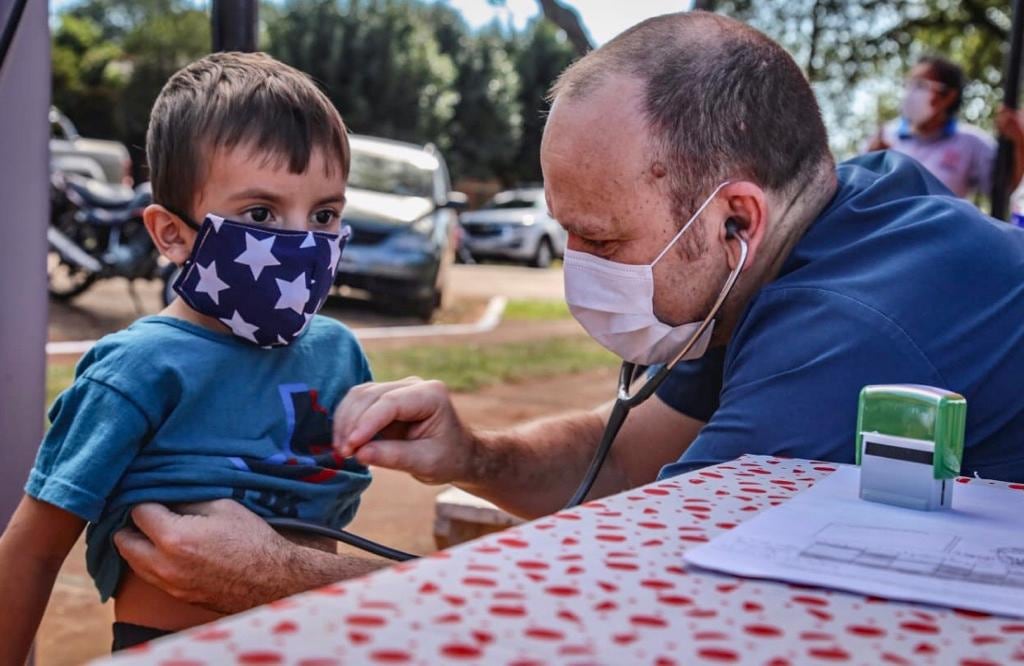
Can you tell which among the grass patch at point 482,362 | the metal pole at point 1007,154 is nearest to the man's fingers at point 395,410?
the metal pole at point 1007,154

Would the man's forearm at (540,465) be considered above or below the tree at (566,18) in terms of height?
below

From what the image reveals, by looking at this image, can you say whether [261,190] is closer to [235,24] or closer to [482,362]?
[235,24]

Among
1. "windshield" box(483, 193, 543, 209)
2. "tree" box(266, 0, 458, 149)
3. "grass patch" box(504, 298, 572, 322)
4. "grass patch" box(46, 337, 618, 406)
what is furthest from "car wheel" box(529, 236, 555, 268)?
"grass patch" box(46, 337, 618, 406)

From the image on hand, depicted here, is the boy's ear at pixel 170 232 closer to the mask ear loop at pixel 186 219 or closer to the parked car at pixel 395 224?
the mask ear loop at pixel 186 219

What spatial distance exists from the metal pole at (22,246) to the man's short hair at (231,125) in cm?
40

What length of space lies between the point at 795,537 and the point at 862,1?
49.6 feet

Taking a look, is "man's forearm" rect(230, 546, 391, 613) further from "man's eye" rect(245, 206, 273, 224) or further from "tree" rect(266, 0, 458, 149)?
"tree" rect(266, 0, 458, 149)

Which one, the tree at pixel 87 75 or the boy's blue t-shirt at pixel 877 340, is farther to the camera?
the tree at pixel 87 75

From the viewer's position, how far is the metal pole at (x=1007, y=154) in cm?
468

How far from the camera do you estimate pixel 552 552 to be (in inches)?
31.2

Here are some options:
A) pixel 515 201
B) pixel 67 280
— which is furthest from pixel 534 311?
pixel 515 201

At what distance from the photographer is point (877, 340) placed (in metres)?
1.37

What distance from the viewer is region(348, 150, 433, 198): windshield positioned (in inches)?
439

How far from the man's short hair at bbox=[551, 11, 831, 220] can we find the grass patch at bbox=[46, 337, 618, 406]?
5.19 metres
